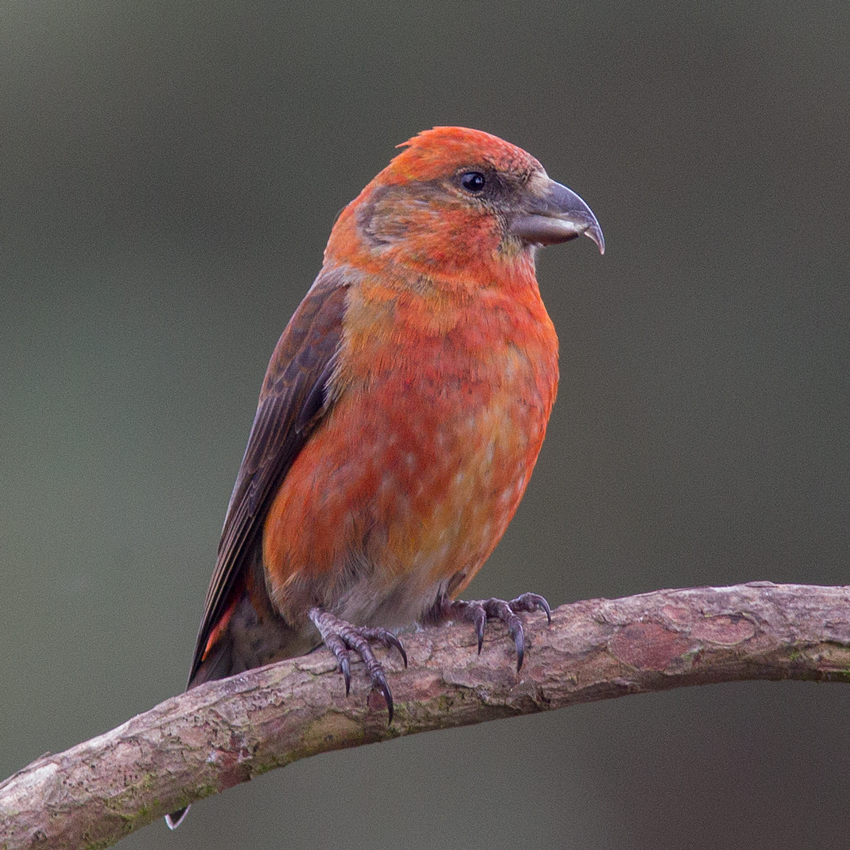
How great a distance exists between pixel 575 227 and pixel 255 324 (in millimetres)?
2877

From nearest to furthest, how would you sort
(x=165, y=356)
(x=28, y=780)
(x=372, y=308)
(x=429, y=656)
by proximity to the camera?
(x=28, y=780) < (x=429, y=656) < (x=372, y=308) < (x=165, y=356)

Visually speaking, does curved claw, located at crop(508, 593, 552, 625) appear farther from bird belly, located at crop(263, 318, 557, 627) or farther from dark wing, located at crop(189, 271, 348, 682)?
dark wing, located at crop(189, 271, 348, 682)

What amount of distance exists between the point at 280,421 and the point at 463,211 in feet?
2.92

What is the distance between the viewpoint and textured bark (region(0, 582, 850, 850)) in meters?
Result: 2.88

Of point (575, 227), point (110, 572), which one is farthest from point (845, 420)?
point (110, 572)

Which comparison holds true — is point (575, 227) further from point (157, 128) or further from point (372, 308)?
point (157, 128)

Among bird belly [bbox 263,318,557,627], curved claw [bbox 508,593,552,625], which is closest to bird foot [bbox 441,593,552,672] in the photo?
curved claw [bbox 508,593,552,625]

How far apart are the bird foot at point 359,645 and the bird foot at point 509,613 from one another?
0.85ft

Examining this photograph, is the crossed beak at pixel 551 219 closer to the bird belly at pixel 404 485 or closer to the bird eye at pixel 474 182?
the bird eye at pixel 474 182

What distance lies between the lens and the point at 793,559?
19.4ft

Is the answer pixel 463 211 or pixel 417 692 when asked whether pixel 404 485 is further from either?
pixel 463 211

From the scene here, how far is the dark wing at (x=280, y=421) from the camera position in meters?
3.67

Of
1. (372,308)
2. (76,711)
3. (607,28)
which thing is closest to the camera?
(372,308)

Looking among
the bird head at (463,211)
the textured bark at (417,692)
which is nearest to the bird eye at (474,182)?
the bird head at (463,211)
